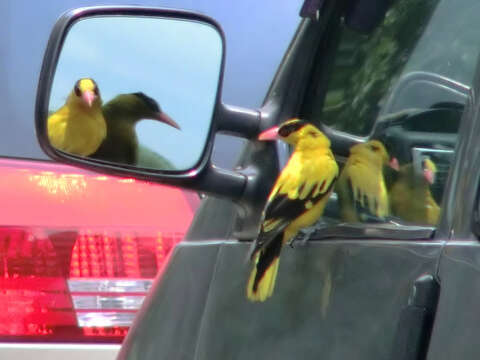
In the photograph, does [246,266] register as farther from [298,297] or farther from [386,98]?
[386,98]

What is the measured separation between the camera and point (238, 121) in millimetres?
2682

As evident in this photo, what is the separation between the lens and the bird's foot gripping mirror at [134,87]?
106 inches

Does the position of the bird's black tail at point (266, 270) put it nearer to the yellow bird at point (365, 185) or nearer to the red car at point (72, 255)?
the yellow bird at point (365, 185)

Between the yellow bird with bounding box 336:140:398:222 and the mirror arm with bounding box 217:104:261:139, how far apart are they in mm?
456

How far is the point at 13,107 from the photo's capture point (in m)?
5.62

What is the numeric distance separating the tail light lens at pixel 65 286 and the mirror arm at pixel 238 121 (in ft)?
6.22

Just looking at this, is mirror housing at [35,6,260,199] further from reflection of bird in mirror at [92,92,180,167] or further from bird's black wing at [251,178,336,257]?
bird's black wing at [251,178,336,257]


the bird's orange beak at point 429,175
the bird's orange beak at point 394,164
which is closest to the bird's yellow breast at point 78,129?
the bird's orange beak at point 394,164

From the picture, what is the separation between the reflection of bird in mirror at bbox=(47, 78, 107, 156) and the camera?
2799mm

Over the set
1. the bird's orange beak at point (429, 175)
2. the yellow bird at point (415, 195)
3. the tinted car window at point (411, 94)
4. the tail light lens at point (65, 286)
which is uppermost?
the tinted car window at point (411, 94)

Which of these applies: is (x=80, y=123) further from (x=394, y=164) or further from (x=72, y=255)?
(x=72, y=255)

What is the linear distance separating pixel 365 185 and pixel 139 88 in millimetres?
920

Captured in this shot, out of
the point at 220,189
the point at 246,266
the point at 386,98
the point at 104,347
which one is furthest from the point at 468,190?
the point at 104,347

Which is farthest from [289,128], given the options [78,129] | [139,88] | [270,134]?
[78,129]
